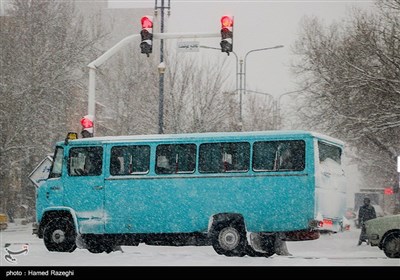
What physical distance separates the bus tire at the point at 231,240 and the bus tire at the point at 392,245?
446cm

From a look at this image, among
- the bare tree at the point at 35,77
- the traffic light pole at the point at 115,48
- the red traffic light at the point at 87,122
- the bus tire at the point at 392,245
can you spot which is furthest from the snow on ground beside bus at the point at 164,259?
the bare tree at the point at 35,77

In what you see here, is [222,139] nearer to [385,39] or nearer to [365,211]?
[365,211]

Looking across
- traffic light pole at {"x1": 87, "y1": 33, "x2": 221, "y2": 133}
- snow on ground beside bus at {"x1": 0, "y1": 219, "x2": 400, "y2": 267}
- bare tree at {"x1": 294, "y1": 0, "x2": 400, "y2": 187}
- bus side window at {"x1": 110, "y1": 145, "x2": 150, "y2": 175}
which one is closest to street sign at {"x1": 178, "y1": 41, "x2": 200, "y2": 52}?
traffic light pole at {"x1": 87, "y1": 33, "x2": 221, "y2": 133}

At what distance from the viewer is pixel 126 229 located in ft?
54.1

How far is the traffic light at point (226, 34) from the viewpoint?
1822 cm

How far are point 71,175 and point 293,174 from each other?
17.2 ft

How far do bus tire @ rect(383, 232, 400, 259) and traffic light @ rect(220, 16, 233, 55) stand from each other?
6.12m

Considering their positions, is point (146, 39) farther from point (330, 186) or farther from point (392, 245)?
point (392, 245)

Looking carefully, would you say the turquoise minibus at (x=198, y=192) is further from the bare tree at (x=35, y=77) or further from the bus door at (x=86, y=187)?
the bare tree at (x=35, y=77)

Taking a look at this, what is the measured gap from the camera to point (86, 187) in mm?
17078

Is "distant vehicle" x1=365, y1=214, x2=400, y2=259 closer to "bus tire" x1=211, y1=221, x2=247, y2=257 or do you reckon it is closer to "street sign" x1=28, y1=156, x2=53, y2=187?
"bus tire" x1=211, y1=221, x2=247, y2=257

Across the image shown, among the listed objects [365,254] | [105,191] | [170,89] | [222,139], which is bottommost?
[365,254]

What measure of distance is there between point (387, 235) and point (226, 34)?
20.9 ft
